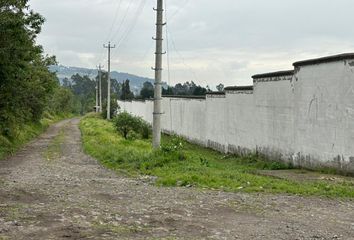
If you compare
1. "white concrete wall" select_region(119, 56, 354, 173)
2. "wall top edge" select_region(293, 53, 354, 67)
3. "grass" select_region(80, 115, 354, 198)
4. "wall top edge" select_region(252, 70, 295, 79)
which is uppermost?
"wall top edge" select_region(293, 53, 354, 67)

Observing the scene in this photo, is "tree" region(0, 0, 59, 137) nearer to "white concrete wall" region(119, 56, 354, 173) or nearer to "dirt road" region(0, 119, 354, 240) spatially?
"dirt road" region(0, 119, 354, 240)

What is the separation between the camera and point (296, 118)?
664 inches

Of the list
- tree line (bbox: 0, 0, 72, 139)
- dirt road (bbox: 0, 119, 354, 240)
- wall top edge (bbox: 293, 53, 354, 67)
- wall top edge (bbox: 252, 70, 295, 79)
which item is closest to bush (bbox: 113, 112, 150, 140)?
tree line (bbox: 0, 0, 72, 139)

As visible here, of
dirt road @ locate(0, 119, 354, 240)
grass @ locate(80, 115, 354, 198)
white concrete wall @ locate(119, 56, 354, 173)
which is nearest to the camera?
dirt road @ locate(0, 119, 354, 240)

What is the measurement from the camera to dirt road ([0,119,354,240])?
7.29 meters

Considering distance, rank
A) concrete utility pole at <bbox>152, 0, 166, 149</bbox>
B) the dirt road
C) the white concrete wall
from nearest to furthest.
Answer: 1. the dirt road
2. the white concrete wall
3. concrete utility pole at <bbox>152, 0, 166, 149</bbox>

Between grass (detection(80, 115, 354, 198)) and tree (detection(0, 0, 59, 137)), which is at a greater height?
tree (detection(0, 0, 59, 137))

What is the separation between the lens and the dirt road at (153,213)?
23.9 feet

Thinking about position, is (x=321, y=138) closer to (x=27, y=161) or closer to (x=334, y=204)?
(x=334, y=204)

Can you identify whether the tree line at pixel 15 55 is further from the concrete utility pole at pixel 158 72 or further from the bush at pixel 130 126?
the bush at pixel 130 126

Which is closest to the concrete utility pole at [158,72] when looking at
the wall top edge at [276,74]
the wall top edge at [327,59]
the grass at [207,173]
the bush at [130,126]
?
the grass at [207,173]

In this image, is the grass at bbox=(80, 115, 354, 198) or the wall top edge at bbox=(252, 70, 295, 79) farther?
the wall top edge at bbox=(252, 70, 295, 79)

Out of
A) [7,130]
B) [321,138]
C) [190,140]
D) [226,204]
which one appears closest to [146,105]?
[190,140]

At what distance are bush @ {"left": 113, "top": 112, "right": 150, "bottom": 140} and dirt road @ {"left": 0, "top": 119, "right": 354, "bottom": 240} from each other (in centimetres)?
1830
